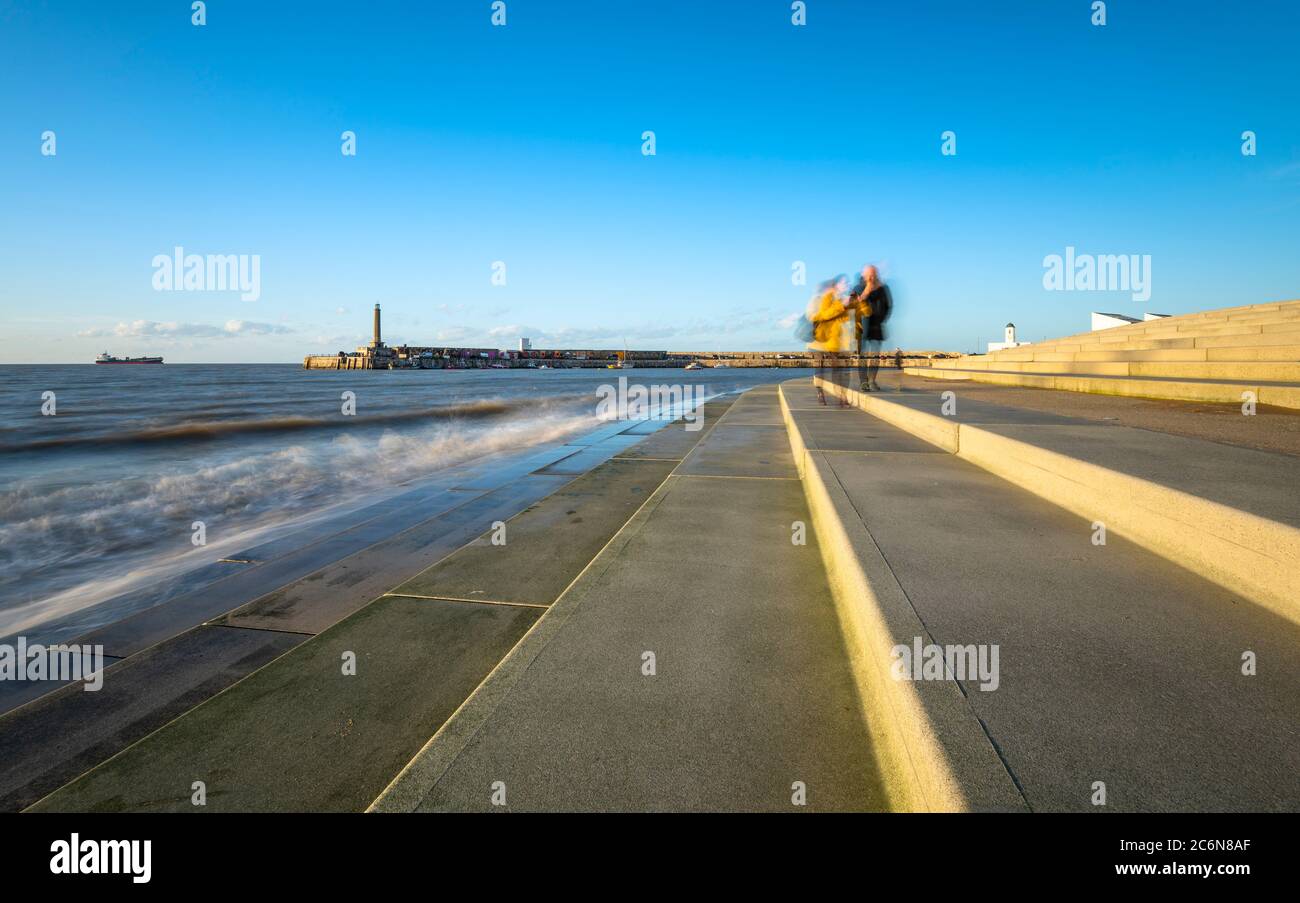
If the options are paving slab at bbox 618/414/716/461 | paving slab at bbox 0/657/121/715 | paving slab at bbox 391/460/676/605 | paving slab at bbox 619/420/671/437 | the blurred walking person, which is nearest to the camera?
paving slab at bbox 0/657/121/715

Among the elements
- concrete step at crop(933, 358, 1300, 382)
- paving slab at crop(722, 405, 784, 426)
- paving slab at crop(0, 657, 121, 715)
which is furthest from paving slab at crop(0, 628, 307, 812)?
concrete step at crop(933, 358, 1300, 382)

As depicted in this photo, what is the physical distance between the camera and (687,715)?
2.01 m

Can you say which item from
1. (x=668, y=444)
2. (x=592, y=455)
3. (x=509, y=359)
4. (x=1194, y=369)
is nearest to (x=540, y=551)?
(x=592, y=455)

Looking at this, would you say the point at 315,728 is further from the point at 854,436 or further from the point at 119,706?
the point at 854,436

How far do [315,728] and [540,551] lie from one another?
2.28m

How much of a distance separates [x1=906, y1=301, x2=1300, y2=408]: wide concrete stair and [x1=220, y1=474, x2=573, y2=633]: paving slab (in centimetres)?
846

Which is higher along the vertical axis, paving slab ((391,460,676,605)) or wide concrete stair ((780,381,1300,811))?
wide concrete stair ((780,381,1300,811))

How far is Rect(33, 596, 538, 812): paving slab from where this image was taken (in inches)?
81.0

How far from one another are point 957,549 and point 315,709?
10.8ft

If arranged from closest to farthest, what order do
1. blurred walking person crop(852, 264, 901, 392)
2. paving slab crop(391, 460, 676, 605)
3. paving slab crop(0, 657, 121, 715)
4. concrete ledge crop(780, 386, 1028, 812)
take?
concrete ledge crop(780, 386, 1028, 812)
paving slab crop(0, 657, 121, 715)
paving slab crop(391, 460, 676, 605)
blurred walking person crop(852, 264, 901, 392)

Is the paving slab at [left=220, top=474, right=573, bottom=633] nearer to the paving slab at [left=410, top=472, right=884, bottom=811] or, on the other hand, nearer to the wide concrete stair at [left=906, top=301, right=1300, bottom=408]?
the paving slab at [left=410, top=472, right=884, bottom=811]

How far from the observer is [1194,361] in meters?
7.98

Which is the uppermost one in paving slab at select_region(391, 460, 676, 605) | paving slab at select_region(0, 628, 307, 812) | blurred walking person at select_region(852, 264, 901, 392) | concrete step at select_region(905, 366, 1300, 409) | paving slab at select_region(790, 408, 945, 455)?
blurred walking person at select_region(852, 264, 901, 392)
